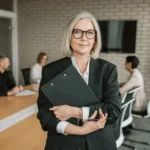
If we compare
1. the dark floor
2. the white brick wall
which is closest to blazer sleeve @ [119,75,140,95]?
the dark floor

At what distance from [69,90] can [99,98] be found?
0.43 feet

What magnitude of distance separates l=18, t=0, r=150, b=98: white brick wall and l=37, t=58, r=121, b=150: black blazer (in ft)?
13.7

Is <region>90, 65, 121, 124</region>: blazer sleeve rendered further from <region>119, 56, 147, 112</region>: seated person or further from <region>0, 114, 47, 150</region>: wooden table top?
<region>119, 56, 147, 112</region>: seated person

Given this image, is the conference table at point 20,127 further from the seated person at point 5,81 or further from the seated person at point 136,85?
the seated person at point 136,85

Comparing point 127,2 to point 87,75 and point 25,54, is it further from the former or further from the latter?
point 87,75

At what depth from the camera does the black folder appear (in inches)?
37.2

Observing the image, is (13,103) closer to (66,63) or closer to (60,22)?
(66,63)

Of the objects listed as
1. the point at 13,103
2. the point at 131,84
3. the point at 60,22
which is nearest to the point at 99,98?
the point at 13,103

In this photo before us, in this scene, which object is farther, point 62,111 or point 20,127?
point 20,127

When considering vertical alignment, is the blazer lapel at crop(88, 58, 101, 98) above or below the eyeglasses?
below

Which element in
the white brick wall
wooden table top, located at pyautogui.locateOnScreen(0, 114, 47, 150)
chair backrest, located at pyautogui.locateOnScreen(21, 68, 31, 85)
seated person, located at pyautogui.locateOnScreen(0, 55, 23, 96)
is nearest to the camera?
wooden table top, located at pyautogui.locateOnScreen(0, 114, 47, 150)

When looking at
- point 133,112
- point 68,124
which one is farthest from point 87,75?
point 133,112

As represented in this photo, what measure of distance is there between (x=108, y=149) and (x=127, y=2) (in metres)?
4.40

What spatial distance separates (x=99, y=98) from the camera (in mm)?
983
